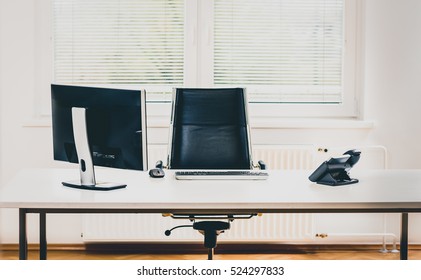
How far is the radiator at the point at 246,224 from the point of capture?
436cm

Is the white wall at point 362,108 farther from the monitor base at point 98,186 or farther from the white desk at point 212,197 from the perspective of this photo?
the monitor base at point 98,186

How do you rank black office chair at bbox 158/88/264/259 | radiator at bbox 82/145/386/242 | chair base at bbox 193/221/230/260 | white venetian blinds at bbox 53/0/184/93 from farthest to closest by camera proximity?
white venetian blinds at bbox 53/0/184/93 < radiator at bbox 82/145/386/242 < black office chair at bbox 158/88/264/259 < chair base at bbox 193/221/230/260

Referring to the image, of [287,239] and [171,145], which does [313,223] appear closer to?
[287,239]

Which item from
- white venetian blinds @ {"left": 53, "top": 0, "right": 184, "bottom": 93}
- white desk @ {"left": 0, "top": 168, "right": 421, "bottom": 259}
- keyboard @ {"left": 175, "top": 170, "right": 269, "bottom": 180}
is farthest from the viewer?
white venetian blinds @ {"left": 53, "top": 0, "right": 184, "bottom": 93}

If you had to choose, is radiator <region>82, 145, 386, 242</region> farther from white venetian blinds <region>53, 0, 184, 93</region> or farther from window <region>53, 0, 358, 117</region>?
white venetian blinds <region>53, 0, 184, 93</region>

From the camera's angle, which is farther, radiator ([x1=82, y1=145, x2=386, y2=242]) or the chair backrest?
radiator ([x1=82, y1=145, x2=386, y2=242])

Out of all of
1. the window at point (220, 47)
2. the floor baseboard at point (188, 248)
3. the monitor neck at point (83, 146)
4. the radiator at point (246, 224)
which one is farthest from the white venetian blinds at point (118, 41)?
the monitor neck at point (83, 146)

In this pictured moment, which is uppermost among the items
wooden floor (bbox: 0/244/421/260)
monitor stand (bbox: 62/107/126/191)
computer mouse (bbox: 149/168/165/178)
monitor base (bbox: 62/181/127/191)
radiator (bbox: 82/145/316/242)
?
monitor stand (bbox: 62/107/126/191)

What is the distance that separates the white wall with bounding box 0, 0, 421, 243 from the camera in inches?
173

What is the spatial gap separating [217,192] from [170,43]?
2.01 metres

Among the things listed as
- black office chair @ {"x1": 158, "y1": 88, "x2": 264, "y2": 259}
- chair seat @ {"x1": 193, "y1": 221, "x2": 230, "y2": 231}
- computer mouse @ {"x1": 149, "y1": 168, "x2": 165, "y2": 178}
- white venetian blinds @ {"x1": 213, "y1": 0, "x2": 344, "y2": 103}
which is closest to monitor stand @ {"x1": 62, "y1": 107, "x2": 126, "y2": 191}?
computer mouse @ {"x1": 149, "y1": 168, "x2": 165, "y2": 178}

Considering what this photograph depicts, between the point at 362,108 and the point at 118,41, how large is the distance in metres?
1.72

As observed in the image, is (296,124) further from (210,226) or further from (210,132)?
(210,226)

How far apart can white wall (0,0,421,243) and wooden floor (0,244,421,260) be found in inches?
3.4
